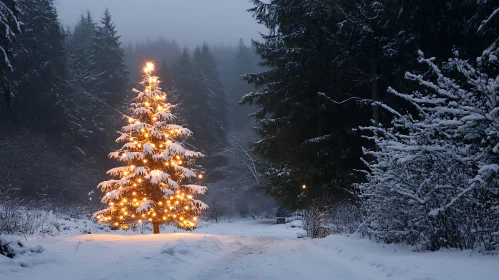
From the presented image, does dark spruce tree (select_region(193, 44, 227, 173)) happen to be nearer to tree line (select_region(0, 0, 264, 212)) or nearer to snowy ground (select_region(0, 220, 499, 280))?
tree line (select_region(0, 0, 264, 212))

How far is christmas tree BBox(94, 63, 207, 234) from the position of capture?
1377 cm

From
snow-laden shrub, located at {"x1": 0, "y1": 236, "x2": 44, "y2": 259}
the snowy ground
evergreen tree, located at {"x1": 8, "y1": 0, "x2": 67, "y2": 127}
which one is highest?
evergreen tree, located at {"x1": 8, "y1": 0, "x2": 67, "y2": 127}

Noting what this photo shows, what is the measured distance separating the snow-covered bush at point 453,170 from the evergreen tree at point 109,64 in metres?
40.0

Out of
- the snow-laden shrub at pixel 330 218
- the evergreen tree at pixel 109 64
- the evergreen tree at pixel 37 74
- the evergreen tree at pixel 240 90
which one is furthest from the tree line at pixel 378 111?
the evergreen tree at pixel 240 90

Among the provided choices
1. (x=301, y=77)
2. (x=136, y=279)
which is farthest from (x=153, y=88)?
(x=136, y=279)

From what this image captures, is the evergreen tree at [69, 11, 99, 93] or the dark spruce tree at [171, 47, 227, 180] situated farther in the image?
the dark spruce tree at [171, 47, 227, 180]

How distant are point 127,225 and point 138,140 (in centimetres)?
340

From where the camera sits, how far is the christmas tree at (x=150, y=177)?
45.2ft

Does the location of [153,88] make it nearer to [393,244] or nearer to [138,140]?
[138,140]

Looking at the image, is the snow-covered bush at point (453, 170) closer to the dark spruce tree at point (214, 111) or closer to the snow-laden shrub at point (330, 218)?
the snow-laden shrub at point (330, 218)

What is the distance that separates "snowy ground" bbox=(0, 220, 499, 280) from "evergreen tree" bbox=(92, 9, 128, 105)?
37362mm

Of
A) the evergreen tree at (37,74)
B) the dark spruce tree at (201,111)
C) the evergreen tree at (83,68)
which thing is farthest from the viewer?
the dark spruce tree at (201,111)

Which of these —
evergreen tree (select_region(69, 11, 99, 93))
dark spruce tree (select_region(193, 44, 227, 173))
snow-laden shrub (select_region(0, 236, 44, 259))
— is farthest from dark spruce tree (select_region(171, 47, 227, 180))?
Answer: snow-laden shrub (select_region(0, 236, 44, 259))

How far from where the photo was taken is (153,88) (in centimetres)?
1538
